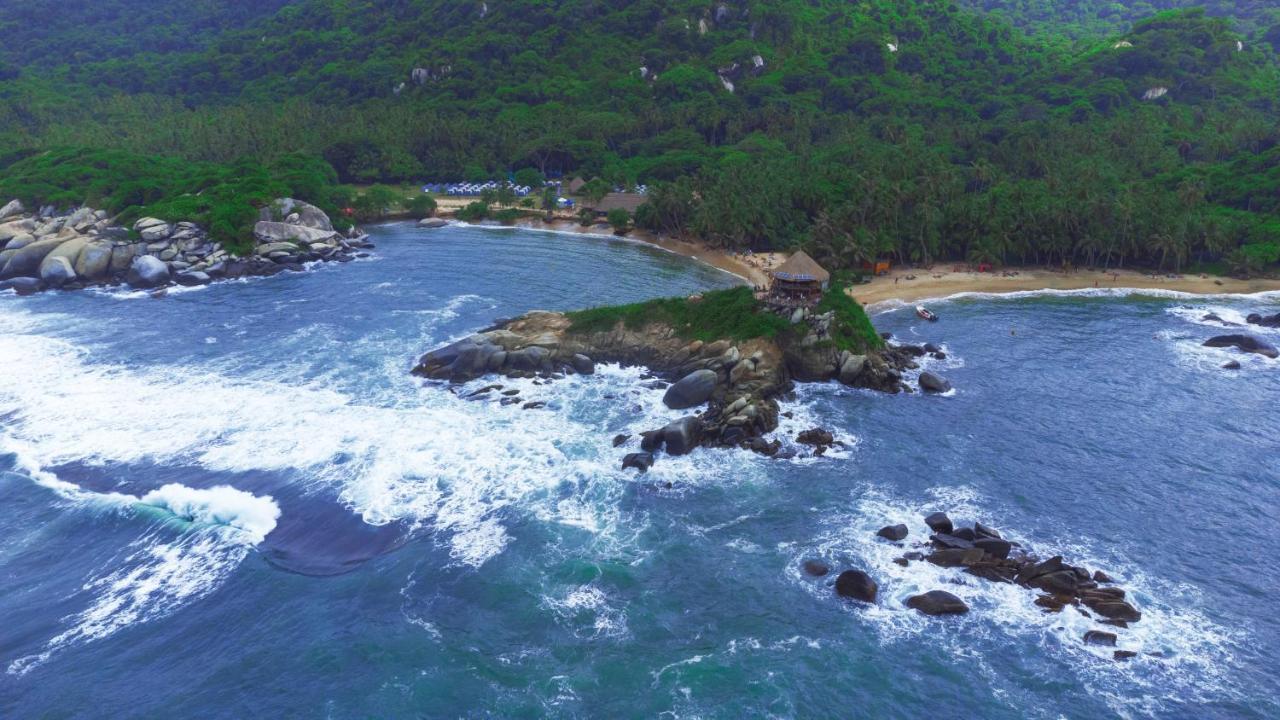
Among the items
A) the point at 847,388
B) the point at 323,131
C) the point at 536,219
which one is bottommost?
the point at 847,388

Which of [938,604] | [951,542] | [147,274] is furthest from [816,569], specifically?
[147,274]

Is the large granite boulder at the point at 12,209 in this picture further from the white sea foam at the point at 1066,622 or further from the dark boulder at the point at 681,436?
the white sea foam at the point at 1066,622

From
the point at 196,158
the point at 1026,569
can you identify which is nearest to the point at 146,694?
the point at 1026,569

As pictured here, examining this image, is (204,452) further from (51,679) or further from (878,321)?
(878,321)

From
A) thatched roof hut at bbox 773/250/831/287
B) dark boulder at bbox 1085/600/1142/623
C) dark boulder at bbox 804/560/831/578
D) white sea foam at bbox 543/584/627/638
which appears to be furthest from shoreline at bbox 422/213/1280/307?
white sea foam at bbox 543/584/627/638

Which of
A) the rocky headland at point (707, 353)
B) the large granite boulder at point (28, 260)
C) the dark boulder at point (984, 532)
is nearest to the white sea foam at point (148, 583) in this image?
the rocky headland at point (707, 353)

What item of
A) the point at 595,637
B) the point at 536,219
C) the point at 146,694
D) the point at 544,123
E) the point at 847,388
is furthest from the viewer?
the point at 544,123

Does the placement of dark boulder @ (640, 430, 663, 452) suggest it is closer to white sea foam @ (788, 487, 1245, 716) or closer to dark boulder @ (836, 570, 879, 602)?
white sea foam @ (788, 487, 1245, 716)
